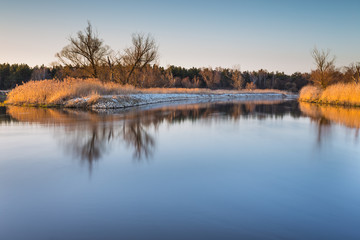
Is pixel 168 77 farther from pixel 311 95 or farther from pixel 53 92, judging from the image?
pixel 53 92

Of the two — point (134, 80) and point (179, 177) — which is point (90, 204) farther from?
point (134, 80)

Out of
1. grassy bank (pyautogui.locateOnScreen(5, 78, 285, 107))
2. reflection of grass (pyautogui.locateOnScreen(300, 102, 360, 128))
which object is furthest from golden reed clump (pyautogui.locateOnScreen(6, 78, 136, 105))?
reflection of grass (pyautogui.locateOnScreen(300, 102, 360, 128))

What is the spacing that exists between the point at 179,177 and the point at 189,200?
40.8 inches

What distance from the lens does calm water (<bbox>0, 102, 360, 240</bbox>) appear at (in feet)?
10.4

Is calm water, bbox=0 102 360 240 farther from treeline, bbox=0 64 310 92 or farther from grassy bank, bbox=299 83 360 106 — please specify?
treeline, bbox=0 64 310 92

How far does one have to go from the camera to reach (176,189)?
14.2ft

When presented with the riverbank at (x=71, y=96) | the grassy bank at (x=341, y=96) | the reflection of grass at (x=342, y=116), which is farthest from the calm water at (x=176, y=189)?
the grassy bank at (x=341, y=96)

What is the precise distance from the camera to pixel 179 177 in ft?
16.2

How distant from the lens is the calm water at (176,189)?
3.18 metres

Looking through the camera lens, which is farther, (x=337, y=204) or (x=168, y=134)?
(x=168, y=134)

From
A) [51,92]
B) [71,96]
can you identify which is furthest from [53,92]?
[71,96]

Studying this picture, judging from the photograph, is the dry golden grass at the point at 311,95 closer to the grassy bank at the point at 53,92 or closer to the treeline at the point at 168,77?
the treeline at the point at 168,77

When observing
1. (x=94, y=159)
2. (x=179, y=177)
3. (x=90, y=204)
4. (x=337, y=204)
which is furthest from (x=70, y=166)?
(x=337, y=204)

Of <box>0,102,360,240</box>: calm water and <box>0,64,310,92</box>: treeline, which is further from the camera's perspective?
<box>0,64,310,92</box>: treeline
